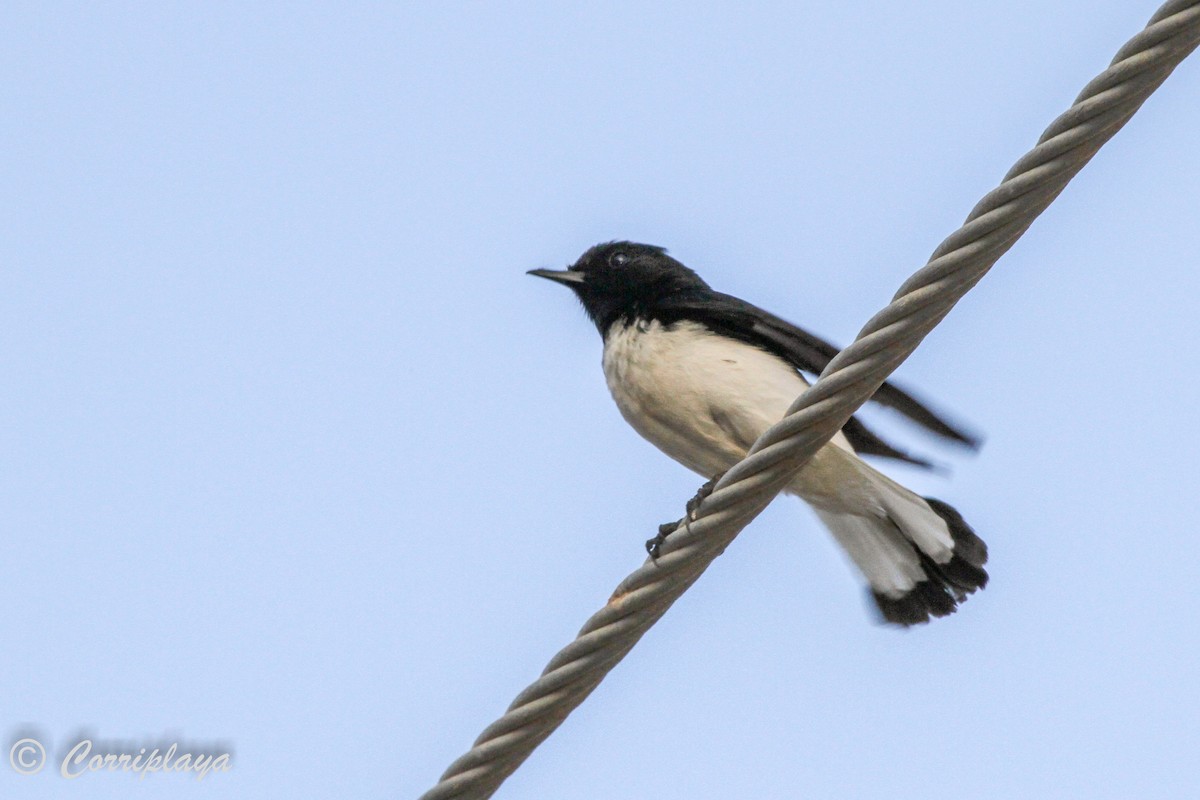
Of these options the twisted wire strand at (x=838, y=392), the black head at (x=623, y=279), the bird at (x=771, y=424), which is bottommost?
the twisted wire strand at (x=838, y=392)

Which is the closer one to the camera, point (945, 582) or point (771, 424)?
point (771, 424)

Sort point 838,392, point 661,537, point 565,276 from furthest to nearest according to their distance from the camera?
1. point 565,276
2. point 661,537
3. point 838,392

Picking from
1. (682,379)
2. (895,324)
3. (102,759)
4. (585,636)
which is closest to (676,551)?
(585,636)

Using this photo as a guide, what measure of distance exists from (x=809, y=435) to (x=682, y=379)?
234 centimetres

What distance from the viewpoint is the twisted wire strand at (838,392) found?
10.6ft

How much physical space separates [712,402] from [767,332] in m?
0.38

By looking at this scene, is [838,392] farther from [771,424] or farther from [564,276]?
[564,276]

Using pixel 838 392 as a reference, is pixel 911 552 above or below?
above

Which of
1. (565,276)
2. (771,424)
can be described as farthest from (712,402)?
(565,276)

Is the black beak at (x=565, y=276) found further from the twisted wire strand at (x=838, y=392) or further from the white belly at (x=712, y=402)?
the twisted wire strand at (x=838, y=392)

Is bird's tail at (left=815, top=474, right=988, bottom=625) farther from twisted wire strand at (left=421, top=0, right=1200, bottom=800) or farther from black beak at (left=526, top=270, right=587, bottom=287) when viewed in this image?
twisted wire strand at (left=421, top=0, right=1200, bottom=800)

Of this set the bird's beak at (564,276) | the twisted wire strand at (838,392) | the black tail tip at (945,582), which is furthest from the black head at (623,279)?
the twisted wire strand at (838,392)

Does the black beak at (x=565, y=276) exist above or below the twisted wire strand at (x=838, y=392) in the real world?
above

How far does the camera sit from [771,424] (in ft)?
19.4
